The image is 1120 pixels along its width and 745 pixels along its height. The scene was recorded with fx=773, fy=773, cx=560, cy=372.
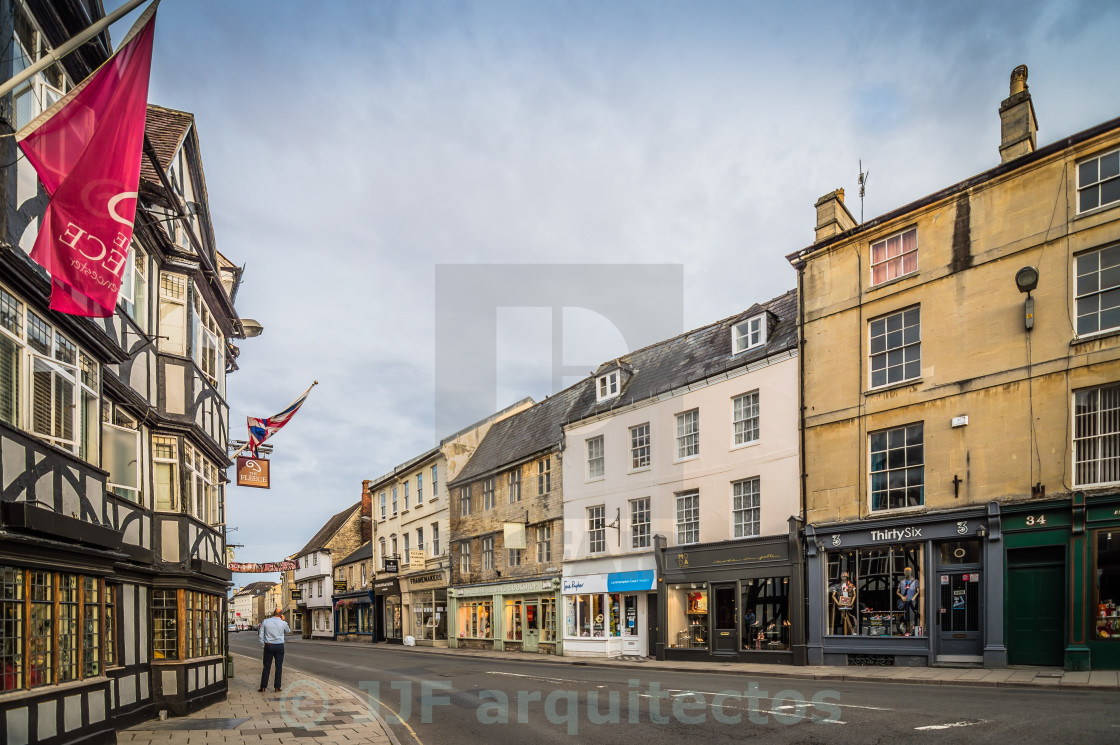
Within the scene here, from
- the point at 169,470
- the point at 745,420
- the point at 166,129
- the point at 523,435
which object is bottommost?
the point at 523,435

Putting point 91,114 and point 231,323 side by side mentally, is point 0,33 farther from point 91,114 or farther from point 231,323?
point 231,323

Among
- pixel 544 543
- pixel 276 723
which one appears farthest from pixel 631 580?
pixel 276 723

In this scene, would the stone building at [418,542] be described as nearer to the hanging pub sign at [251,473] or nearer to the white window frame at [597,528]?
the white window frame at [597,528]

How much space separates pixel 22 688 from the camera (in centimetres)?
883

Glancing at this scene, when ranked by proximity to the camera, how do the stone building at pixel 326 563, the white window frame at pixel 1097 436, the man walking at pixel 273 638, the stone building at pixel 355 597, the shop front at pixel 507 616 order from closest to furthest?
the white window frame at pixel 1097 436 < the man walking at pixel 273 638 < the shop front at pixel 507 616 < the stone building at pixel 355 597 < the stone building at pixel 326 563

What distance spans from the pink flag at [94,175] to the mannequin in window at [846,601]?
18723 mm

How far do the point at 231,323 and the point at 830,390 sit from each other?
55.3 feet

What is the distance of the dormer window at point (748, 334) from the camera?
25203mm

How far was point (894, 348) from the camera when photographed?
20.8 meters

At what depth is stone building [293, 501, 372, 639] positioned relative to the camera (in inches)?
2480

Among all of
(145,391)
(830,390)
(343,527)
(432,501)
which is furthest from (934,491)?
(343,527)

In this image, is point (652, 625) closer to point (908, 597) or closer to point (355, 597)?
point (908, 597)

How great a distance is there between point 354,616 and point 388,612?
8.20 m

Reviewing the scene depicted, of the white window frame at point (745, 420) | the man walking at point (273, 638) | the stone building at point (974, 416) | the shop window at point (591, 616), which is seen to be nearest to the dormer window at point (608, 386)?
the white window frame at point (745, 420)
